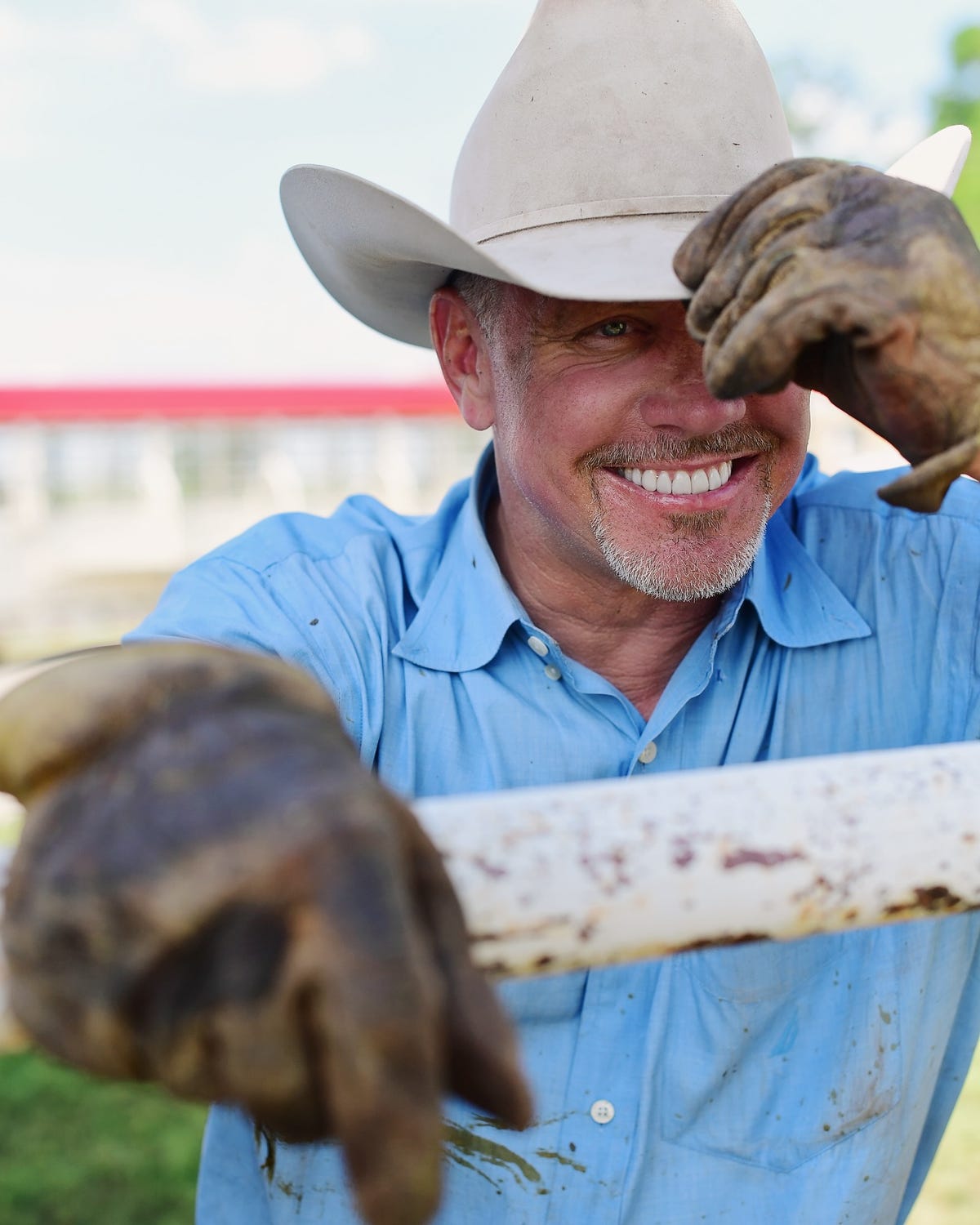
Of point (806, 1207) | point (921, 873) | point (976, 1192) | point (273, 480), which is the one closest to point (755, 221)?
point (921, 873)

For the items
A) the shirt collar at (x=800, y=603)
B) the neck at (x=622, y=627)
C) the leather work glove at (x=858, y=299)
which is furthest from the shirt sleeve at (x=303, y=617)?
the leather work glove at (x=858, y=299)

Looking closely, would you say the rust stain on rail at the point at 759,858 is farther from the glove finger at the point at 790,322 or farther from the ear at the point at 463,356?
the ear at the point at 463,356

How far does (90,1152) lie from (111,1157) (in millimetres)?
75

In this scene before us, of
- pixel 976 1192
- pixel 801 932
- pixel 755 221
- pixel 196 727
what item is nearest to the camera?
pixel 196 727

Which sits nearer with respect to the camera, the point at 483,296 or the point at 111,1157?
the point at 483,296

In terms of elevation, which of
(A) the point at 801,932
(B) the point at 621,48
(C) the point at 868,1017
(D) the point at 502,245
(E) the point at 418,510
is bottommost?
(E) the point at 418,510

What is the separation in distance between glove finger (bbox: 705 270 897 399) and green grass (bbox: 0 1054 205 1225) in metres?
2.34

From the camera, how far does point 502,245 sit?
5.65 ft

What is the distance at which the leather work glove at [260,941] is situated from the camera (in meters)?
0.62

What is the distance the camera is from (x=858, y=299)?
3.72ft

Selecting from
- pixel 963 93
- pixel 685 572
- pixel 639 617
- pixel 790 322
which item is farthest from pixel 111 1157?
pixel 963 93

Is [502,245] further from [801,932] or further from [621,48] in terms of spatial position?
[801,932]

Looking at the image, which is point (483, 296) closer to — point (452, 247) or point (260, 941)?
point (452, 247)

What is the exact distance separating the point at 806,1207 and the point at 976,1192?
5.02 ft
